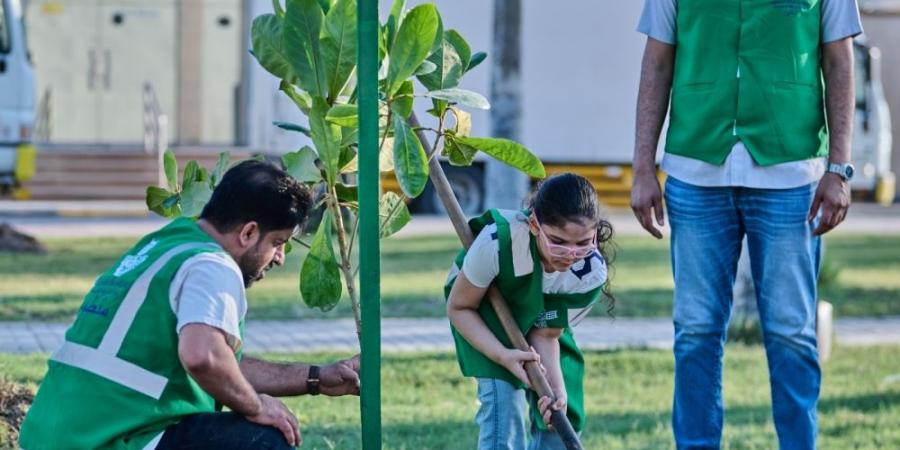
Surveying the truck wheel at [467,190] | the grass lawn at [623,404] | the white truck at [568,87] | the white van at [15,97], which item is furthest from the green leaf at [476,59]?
the truck wheel at [467,190]

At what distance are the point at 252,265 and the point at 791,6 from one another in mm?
1890

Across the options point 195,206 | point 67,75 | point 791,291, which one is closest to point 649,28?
point 791,291

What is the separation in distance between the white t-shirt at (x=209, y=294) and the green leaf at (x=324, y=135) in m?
0.44

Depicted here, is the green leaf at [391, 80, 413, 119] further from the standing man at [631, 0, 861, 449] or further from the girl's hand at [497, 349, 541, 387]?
the standing man at [631, 0, 861, 449]

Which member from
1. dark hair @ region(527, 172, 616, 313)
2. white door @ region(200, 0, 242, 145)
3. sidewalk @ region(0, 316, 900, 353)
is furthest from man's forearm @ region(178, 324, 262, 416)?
white door @ region(200, 0, 242, 145)

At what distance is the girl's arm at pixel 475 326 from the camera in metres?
4.08

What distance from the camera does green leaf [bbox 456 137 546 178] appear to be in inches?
147

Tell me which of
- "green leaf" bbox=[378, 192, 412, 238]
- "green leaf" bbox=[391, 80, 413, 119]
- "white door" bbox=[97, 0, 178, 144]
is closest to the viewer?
"green leaf" bbox=[391, 80, 413, 119]

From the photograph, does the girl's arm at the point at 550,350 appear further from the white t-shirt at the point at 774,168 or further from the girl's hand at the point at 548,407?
the white t-shirt at the point at 774,168

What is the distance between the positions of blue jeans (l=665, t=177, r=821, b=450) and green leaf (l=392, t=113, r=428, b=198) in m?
1.32

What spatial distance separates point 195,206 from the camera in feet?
12.9

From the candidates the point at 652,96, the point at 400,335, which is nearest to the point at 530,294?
the point at 652,96

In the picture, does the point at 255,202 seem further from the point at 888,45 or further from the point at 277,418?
the point at 888,45

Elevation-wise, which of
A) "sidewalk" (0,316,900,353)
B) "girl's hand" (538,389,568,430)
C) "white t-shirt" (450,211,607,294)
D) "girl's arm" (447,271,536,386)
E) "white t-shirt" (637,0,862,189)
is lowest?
"sidewalk" (0,316,900,353)
